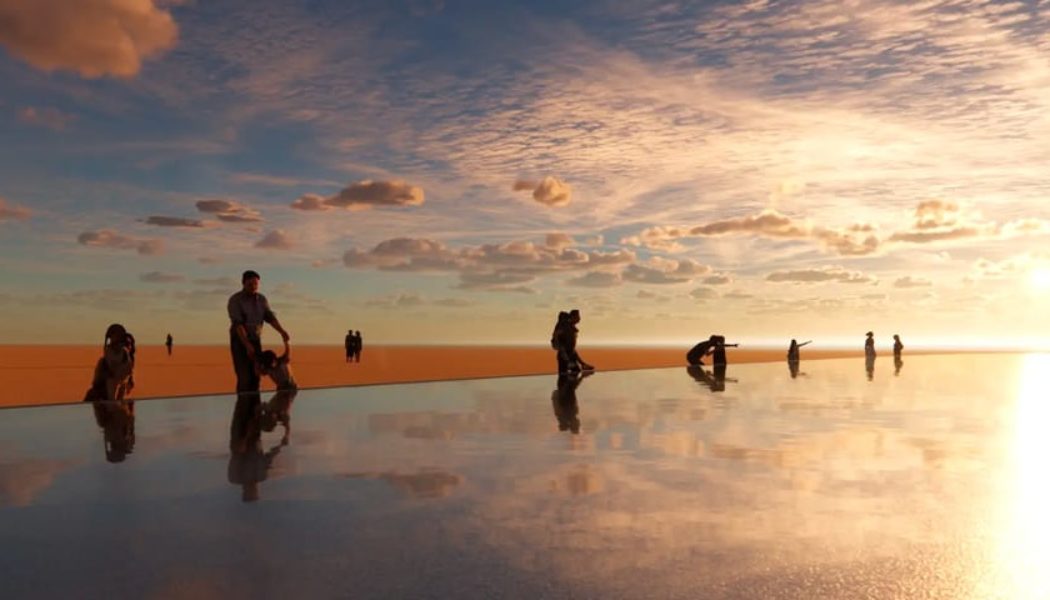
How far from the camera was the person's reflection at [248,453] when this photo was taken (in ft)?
24.9

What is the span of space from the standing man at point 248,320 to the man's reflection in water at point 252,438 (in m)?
0.85

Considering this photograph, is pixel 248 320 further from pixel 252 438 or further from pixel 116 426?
pixel 252 438

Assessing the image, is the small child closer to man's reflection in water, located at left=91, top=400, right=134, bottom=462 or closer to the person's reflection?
the person's reflection

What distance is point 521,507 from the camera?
6.55 meters

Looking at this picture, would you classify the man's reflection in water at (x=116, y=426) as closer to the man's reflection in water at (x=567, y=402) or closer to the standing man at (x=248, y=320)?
the standing man at (x=248, y=320)

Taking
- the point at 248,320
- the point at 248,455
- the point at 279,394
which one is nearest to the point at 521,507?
the point at 248,455

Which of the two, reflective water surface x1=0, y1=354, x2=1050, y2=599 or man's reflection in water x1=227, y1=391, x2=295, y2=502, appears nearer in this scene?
reflective water surface x1=0, y1=354, x2=1050, y2=599

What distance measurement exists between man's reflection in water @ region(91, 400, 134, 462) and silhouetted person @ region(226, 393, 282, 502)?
4.00 feet

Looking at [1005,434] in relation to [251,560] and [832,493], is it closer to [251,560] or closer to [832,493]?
[832,493]

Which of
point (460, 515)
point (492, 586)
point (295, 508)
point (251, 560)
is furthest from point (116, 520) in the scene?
point (492, 586)

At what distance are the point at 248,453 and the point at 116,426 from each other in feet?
13.1

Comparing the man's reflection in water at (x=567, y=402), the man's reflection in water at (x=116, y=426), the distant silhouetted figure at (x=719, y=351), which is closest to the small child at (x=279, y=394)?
the man's reflection in water at (x=116, y=426)

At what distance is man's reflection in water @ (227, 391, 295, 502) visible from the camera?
780 cm

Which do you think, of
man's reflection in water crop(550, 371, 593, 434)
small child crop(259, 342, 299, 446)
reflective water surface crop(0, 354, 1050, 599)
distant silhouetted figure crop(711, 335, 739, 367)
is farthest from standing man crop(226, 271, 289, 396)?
distant silhouetted figure crop(711, 335, 739, 367)
